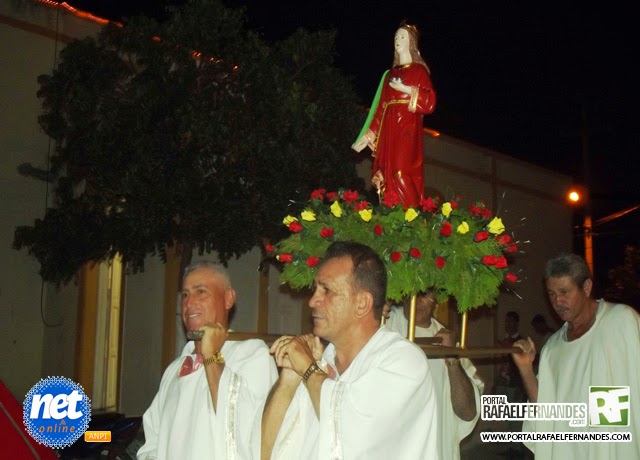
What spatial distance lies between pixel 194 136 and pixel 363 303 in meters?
5.26

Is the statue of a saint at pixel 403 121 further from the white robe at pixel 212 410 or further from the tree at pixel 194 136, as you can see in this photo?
the tree at pixel 194 136

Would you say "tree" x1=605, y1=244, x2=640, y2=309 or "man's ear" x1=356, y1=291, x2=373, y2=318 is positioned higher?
"tree" x1=605, y1=244, x2=640, y2=309

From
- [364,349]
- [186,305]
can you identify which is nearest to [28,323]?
[186,305]

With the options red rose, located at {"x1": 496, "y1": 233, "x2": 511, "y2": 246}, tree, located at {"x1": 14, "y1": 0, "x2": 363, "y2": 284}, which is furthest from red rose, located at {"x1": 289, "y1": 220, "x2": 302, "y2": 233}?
tree, located at {"x1": 14, "y1": 0, "x2": 363, "y2": 284}

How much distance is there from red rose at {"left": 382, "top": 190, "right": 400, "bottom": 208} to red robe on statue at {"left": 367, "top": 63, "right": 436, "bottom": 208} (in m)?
0.18

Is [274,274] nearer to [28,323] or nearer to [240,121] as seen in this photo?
[28,323]

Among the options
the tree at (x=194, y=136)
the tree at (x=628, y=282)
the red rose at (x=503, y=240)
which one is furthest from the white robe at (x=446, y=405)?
the tree at (x=628, y=282)

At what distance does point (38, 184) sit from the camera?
10.9 metres

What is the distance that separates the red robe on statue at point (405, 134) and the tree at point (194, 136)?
11.0 ft

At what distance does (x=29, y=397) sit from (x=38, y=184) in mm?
3250

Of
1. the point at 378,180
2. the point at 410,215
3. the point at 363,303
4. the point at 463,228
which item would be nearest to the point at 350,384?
the point at 363,303

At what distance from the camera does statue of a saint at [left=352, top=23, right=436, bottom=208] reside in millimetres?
5367

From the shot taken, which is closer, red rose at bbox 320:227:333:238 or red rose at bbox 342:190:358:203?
red rose at bbox 320:227:333:238

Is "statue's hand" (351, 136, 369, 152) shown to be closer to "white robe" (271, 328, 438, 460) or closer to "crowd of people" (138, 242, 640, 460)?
"crowd of people" (138, 242, 640, 460)
